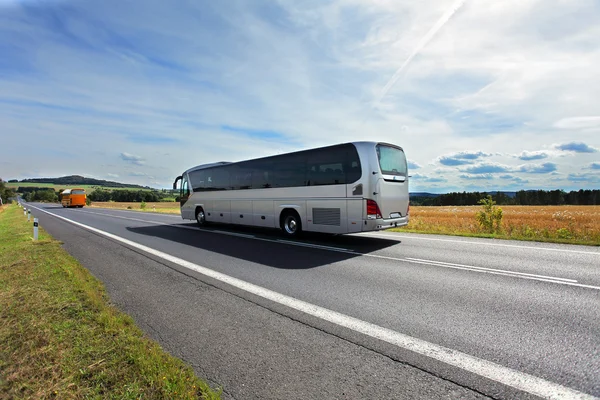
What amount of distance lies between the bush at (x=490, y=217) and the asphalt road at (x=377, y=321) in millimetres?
5254

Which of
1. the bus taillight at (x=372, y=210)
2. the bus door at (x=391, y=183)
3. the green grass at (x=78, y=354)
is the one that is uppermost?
the bus door at (x=391, y=183)

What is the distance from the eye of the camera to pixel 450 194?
238 feet

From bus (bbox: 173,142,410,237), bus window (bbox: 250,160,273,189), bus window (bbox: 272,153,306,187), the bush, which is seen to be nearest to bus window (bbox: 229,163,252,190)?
bus (bbox: 173,142,410,237)

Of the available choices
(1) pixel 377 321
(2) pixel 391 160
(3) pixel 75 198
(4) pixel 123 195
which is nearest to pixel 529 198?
(2) pixel 391 160

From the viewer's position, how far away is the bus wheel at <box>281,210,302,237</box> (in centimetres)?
1107

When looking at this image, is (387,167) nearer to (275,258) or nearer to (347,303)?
(275,258)

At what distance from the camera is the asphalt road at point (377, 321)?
252cm

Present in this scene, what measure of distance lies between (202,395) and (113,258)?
691 centimetres

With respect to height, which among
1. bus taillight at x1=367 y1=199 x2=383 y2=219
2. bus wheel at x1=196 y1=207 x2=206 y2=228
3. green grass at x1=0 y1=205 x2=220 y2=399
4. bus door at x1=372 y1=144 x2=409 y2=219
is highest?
bus door at x1=372 y1=144 x2=409 y2=219

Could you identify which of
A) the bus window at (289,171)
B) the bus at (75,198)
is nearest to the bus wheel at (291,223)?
the bus window at (289,171)

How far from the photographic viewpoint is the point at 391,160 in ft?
32.0

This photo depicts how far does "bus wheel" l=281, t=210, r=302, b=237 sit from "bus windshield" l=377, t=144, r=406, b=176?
11.1 ft

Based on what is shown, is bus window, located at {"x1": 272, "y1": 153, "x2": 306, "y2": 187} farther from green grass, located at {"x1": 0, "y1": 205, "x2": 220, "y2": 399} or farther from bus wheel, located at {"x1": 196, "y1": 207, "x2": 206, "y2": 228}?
green grass, located at {"x1": 0, "y1": 205, "x2": 220, "y2": 399}

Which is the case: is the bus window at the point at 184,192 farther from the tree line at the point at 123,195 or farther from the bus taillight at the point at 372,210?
the tree line at the point at 123,195
